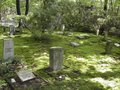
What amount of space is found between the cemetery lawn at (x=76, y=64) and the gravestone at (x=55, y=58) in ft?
0.90

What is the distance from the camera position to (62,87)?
6430 mm

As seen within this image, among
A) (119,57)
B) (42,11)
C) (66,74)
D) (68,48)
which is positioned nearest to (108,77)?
(66,74)

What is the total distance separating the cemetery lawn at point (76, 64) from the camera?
672cm

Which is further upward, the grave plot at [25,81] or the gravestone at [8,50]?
the gravestone at [8,50]

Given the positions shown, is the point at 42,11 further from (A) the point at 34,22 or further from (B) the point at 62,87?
(B) the point at 62,87

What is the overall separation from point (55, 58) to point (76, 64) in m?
1.37

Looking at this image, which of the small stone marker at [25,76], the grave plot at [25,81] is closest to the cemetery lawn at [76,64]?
the grave plot at [25,81]

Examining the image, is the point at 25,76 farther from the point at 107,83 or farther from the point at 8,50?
the point at 107,83

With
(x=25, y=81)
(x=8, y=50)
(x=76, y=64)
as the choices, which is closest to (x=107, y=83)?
(x=76, y=64)

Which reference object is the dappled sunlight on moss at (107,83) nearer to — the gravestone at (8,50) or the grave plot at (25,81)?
the grave plot at (25,81)

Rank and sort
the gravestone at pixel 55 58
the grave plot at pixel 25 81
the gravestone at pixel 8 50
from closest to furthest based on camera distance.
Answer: the grave plot at pixel 25 81 → the gravestone at pixel 55 58 → the gravestone at pixel 8 50

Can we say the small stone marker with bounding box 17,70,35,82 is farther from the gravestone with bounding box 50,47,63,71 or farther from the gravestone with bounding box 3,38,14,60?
the gravestone with bounding box 3,38,14,60

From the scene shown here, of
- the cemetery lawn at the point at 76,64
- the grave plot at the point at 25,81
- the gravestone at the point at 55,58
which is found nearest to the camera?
the grave plot at the point at 25,81

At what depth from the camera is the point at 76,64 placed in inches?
340
